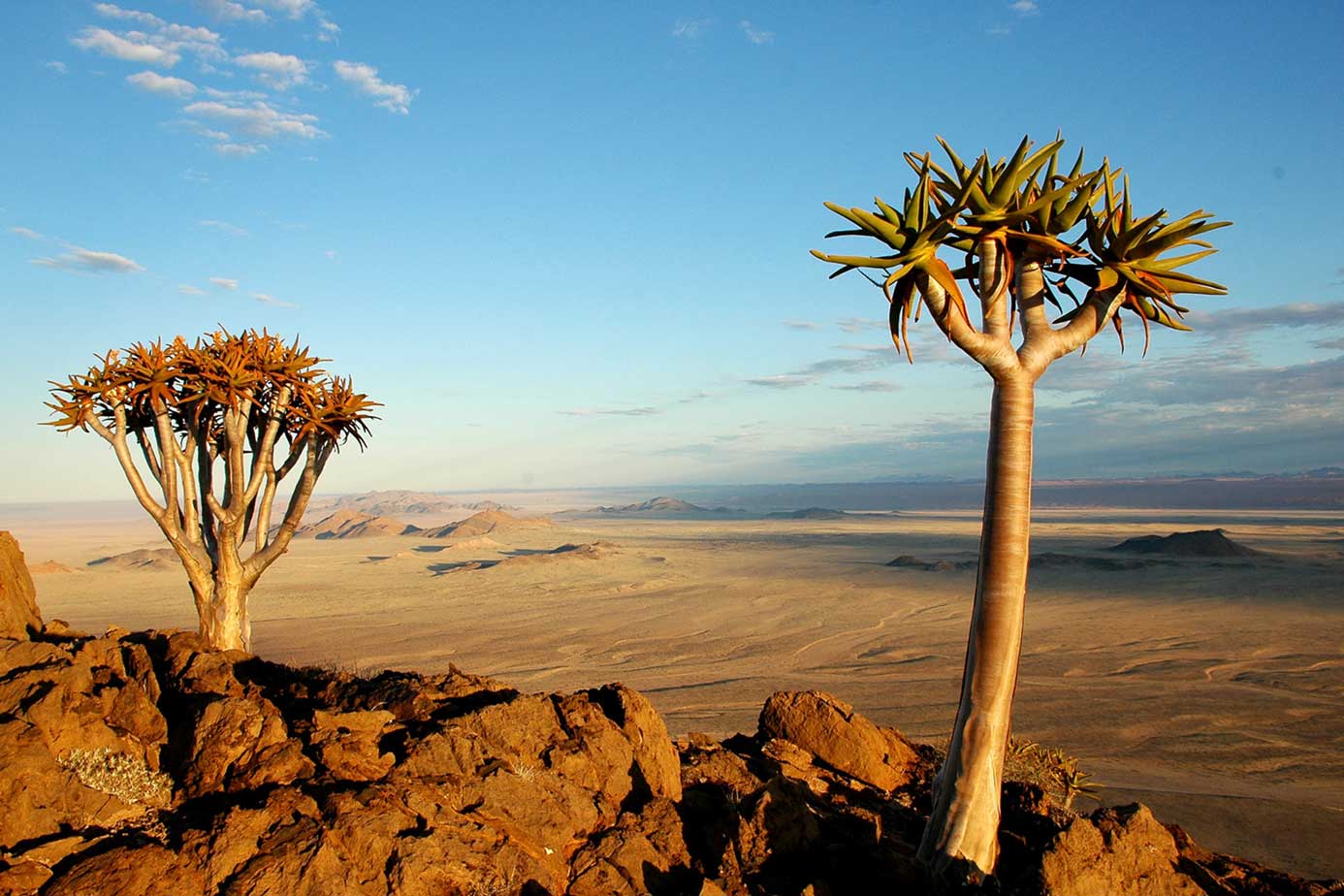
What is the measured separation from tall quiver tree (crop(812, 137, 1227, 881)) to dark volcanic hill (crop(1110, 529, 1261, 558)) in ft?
131

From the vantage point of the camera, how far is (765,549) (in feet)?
172

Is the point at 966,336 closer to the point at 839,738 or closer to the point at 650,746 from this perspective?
the point at 650,746

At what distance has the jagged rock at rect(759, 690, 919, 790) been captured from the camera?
27.0ft

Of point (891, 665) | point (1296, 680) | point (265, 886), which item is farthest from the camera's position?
point (891, 665)

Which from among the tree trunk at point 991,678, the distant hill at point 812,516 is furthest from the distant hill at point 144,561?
the distant hill at point 812,516

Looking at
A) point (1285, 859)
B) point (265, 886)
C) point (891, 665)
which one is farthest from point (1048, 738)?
point (265, 886)

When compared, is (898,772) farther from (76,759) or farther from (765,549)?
(765,549)

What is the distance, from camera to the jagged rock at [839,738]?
822 centimetres

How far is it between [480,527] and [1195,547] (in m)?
52.3

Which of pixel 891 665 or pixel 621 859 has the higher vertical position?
pixel 621 859

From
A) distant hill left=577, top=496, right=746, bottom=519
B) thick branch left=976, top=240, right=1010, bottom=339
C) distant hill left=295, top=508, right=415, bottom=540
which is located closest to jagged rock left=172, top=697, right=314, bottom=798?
thick branch left=976, top=240, right=1010, bottom=339

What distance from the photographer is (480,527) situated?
74.1 meters

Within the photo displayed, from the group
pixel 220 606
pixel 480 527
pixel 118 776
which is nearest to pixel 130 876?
pixel 118 776

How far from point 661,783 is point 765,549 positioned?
46360 millimetres
